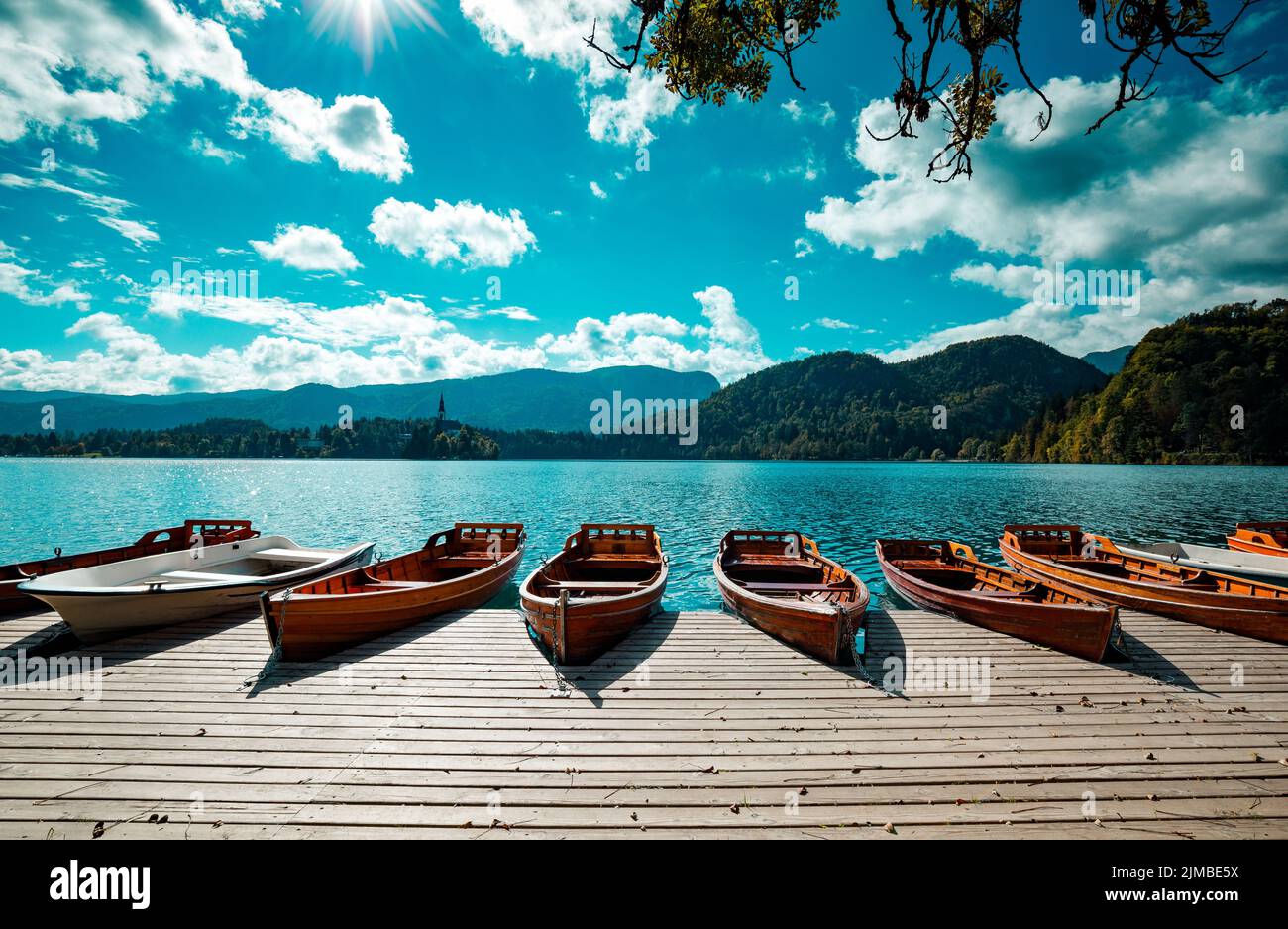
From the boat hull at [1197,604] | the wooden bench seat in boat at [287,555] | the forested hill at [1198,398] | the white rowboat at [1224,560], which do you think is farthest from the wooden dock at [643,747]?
the forested hill at [1198,398]

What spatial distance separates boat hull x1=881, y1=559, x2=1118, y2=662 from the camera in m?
8.23

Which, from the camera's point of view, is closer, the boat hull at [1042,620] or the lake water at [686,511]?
the boat hull at [1042,620]

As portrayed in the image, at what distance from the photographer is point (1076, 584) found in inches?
483

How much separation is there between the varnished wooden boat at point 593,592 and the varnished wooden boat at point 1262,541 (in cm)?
1910

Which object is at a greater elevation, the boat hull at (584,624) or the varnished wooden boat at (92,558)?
the varnished wooden boat at (92,558)

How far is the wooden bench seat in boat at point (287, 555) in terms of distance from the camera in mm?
13991

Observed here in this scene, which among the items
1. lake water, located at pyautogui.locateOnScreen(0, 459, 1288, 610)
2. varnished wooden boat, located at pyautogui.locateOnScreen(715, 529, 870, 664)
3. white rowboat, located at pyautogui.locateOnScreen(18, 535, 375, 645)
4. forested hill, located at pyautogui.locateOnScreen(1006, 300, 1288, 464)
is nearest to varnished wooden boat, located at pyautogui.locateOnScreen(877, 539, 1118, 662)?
varnished wooden boat, located at pyautogui.locateOnScreen(715, 529, 870, 664)

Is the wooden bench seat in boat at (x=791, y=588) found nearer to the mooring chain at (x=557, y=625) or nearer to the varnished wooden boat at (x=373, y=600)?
the mooring chain at (x=557, y=625)

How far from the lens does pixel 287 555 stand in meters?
14.0

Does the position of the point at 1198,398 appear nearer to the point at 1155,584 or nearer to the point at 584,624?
the point at 1155,584

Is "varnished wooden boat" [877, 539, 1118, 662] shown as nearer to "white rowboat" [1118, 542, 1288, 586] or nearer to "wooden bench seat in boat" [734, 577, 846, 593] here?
"wooden bench seat in boat" [734, 577, 846, 593]

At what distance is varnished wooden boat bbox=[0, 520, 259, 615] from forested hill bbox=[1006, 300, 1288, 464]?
132645 millimetres
